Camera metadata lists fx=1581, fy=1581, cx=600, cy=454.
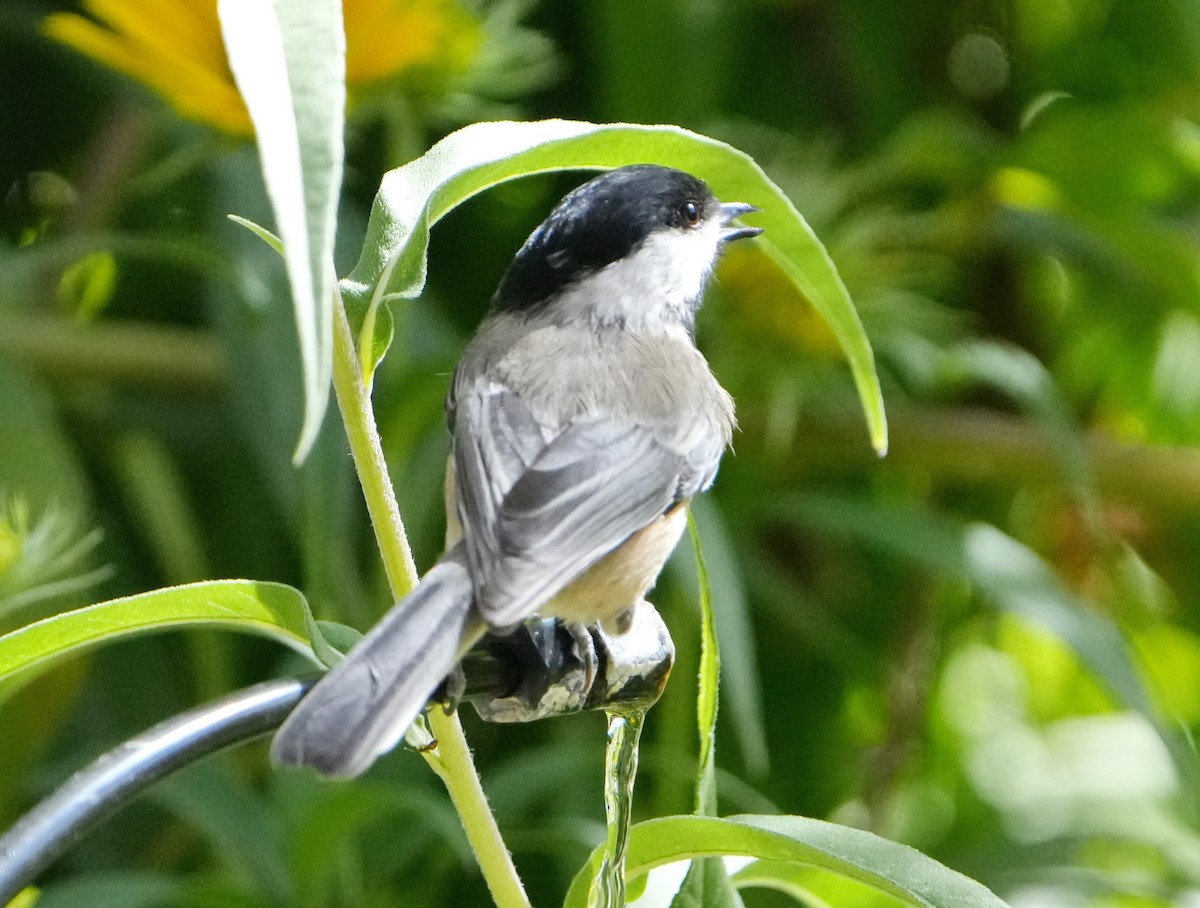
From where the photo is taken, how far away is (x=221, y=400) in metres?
1.80

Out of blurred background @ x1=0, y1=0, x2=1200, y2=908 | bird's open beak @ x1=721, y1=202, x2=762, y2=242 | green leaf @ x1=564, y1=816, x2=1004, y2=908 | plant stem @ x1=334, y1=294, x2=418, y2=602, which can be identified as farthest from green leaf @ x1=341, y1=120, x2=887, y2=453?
blurred background @ x1=0, y1=0, x2=1200, y2=908

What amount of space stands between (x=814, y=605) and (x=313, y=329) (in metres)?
1.71

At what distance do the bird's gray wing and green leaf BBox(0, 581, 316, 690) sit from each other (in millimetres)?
93

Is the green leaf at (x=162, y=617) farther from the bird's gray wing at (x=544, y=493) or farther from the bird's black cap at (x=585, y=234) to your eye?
the bird's black cap at (x=585, y=234)

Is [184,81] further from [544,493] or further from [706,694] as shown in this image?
[706,694]

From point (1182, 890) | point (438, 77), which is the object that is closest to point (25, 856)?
point (438, 77)

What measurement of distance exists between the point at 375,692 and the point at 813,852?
0.70 ft

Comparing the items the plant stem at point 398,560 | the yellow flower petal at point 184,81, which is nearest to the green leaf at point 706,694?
the plant stem at point 398,560

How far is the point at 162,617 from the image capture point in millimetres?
713

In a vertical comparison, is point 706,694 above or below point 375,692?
below

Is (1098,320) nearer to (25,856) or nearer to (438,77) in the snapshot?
(438,77)

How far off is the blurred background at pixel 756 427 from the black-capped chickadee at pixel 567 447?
1.05ft

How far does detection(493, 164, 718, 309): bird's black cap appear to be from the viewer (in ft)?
3.49

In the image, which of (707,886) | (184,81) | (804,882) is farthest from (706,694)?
(184,81)
